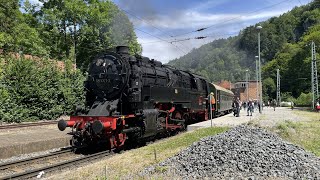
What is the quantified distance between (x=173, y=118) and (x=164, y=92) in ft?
8.39

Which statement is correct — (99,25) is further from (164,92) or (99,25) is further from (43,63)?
(164,92)

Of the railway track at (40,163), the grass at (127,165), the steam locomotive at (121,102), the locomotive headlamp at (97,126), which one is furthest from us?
the steam locomotive at (121,102)

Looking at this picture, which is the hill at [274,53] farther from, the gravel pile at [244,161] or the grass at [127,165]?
the gravel pile at [244,161]

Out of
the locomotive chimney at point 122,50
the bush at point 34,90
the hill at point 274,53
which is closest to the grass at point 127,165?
the locomotive chimney at point 122,50

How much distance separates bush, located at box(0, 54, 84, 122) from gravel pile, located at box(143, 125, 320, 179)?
16.0m

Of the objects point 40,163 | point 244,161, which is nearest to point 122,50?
point 40,163

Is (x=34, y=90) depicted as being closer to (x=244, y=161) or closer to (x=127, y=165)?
(x=127, y=165)

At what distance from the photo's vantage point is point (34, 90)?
25453mm

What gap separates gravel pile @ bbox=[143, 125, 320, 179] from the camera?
7512 mm

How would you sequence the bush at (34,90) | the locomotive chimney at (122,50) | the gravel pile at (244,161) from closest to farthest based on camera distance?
1. the gravel pile at (244,161)
2. the locomotive chimney at (122,50)
3. the bush at (34,90)

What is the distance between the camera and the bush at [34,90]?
77.8 feet

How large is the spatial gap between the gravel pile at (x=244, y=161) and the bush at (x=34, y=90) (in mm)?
16001

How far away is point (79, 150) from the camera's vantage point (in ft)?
44.9

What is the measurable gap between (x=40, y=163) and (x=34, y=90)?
15273 mm
